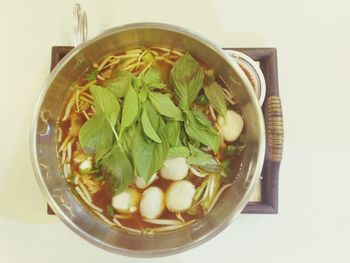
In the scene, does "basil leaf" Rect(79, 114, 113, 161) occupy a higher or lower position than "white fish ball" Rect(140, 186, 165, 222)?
higher

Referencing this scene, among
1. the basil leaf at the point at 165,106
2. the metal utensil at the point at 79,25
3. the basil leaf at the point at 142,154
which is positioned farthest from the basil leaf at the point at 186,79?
the metal utensil at the point at 79,25

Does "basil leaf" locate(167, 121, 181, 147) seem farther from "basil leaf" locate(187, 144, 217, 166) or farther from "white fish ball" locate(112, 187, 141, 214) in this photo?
"white fish ball" locate(112, 187, 141, 214)

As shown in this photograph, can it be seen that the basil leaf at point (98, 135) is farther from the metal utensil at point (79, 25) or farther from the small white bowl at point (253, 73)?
the small white bowl at point (253, 73)

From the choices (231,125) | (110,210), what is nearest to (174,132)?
(231,125)

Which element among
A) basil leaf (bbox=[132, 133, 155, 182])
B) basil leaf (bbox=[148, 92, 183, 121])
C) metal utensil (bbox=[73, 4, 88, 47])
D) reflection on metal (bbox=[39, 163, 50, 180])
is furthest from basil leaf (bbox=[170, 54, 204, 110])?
reflection on metal (bbox=[39, 163, 50, 180])

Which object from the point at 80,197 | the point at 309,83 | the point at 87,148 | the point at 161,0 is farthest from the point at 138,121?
the point at 309,83

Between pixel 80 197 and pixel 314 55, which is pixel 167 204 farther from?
pixel 314 55
